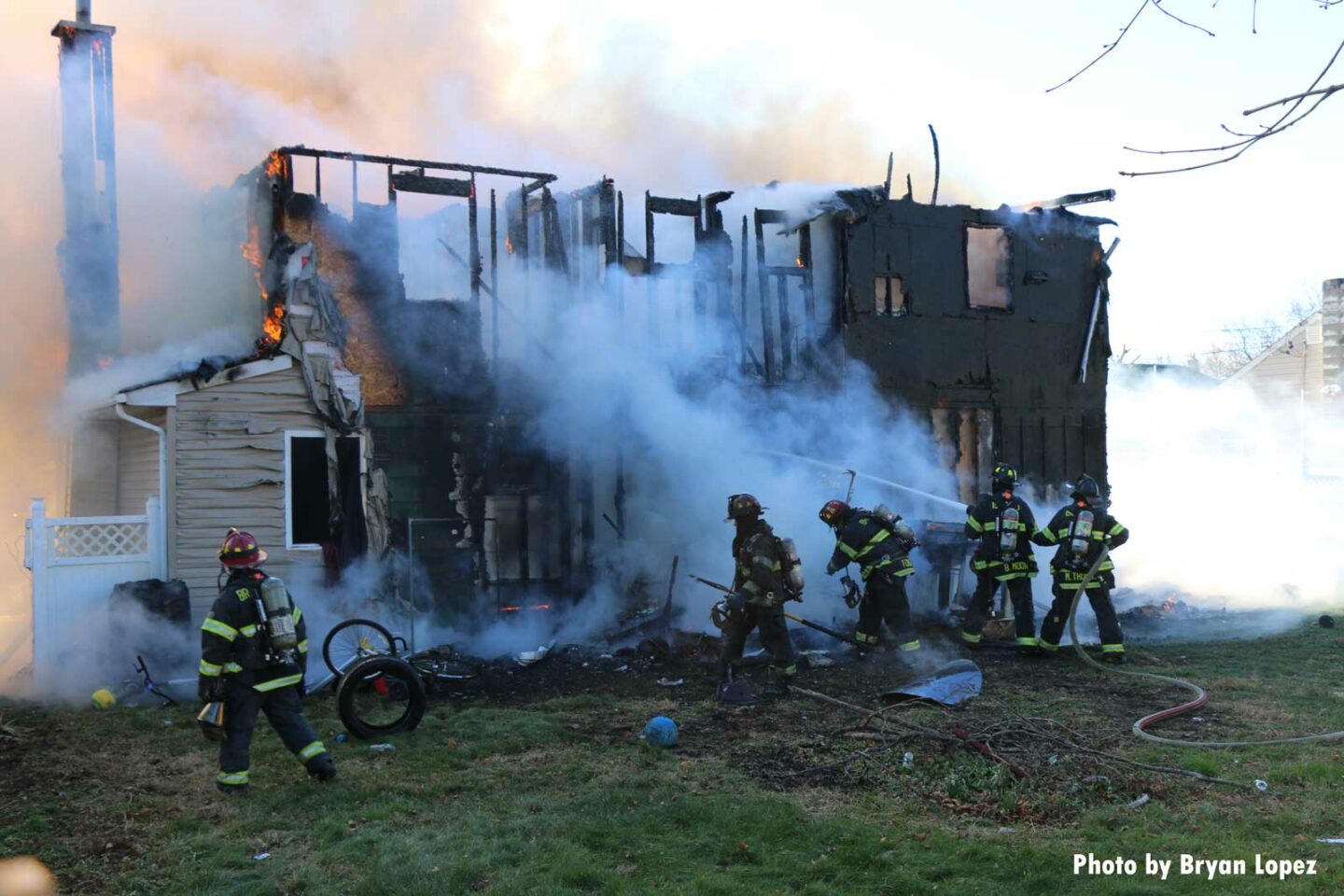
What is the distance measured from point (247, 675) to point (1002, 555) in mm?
7630

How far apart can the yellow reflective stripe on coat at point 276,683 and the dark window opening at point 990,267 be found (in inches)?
485

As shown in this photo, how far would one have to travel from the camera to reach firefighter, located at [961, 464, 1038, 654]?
35.1 ft

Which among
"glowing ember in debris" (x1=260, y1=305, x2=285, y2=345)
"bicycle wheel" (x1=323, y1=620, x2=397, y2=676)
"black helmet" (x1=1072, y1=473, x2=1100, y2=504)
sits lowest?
"bicycle wheel" (x1=323, y1=620, x2=397, y2=676)

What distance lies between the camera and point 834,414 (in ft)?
47.7

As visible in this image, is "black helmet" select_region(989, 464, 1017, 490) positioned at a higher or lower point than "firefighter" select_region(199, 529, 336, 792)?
higher

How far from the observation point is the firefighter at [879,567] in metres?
10.4

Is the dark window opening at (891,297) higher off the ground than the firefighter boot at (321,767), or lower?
higher

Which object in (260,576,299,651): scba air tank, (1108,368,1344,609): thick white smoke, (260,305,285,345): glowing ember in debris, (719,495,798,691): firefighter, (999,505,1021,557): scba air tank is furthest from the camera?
(1108,368,1344,609): thick white smoke

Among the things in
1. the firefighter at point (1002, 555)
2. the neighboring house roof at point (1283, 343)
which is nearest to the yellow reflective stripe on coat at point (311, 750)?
the firefighter at point (1002, 555)

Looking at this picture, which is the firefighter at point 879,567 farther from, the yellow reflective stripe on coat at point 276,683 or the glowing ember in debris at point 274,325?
the glowing ember in debris at point 274,325

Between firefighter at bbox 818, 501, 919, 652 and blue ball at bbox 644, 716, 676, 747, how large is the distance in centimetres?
354

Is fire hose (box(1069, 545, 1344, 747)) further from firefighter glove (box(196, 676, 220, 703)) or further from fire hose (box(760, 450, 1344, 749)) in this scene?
firefighter glove (box(196, 676, 220, 703))

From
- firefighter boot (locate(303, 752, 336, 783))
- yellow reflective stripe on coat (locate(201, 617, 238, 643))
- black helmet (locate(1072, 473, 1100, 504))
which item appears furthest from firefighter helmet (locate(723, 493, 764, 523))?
yellow reflective stripe on coat (locate(201, 617, 238, 643))

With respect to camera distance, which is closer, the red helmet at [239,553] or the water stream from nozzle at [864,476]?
the red helmet at [239,553]
